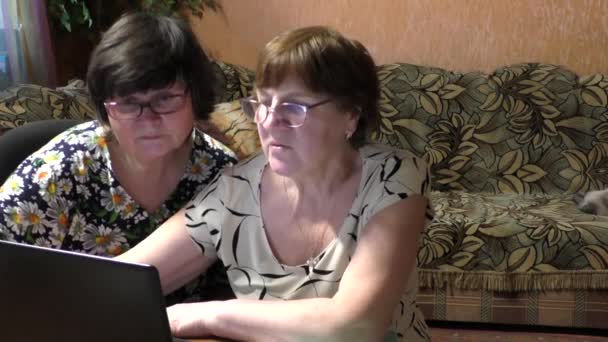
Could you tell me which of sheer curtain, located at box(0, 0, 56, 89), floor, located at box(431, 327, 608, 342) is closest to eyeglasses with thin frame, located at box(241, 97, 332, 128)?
floor, located at box(431, 327, 608, 342)

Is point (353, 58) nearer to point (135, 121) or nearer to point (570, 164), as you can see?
point (135, 121)

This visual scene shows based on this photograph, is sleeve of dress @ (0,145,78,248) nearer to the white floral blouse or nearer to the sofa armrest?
the white floral blouse

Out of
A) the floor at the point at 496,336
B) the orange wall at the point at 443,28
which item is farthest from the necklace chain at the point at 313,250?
the orange wall at the point at 443,28

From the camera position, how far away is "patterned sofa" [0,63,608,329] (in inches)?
101

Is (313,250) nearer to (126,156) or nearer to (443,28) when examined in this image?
(126,156)

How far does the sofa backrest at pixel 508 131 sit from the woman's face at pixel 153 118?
6.39 feet

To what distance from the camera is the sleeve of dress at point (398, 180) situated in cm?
116

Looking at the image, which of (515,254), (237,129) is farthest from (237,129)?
(515,254)

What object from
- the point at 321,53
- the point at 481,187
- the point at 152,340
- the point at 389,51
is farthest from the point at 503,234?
the point at 152,340

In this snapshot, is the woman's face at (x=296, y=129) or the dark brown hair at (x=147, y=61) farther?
the dark brown hair at (x=147, y=61)

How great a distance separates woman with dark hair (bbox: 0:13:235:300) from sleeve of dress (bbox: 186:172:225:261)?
0.12m

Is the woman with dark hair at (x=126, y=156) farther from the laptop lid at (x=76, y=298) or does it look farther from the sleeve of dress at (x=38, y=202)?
the laptop lid at (x=76, y=298)

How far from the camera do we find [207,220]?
48.6 inches

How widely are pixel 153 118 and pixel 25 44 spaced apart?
217 cm
